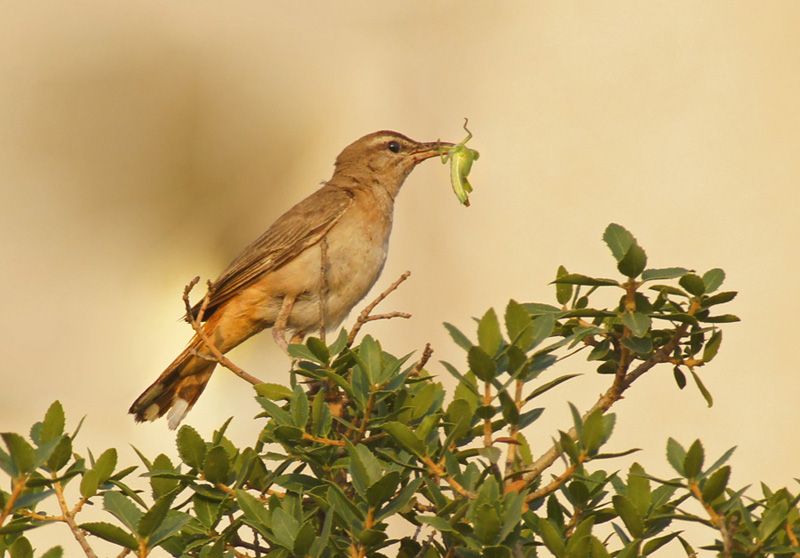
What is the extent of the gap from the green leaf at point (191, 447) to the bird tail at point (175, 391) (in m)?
2.43

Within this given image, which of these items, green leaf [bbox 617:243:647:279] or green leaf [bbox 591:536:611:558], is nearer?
green leaf [bbox 591:536:611:558]

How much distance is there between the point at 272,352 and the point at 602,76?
2.23m

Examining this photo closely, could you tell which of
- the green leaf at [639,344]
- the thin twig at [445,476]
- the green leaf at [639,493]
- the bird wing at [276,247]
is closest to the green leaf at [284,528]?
the thin twig at [445,476]

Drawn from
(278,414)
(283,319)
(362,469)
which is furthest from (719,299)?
(283,319)

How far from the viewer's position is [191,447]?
2.40m

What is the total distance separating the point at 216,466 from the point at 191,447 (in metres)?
0.06

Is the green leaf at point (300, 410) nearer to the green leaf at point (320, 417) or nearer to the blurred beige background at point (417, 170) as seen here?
the green leaf at point (320, 417)

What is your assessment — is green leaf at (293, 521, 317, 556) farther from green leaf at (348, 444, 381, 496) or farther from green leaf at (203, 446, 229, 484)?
green leaf at (203, 446, 229, 484)

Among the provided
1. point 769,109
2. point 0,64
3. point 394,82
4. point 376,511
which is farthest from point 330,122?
point 376,511

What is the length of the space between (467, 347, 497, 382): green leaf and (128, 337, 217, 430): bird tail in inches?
111

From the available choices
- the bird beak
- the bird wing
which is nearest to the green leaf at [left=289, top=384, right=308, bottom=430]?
the bird wing

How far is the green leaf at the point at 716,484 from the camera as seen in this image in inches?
84.4

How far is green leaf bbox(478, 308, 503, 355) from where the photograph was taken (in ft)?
7.06

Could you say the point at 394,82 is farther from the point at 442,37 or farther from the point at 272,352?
the point at 272,352
